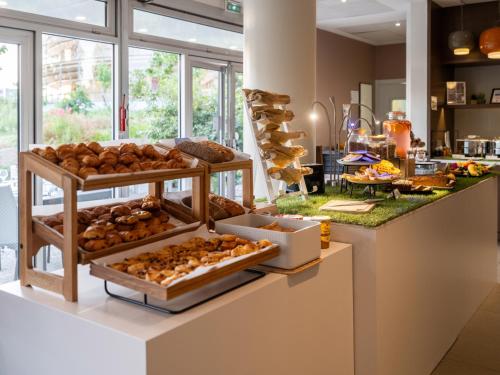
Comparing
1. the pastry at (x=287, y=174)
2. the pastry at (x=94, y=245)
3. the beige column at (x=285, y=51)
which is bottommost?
the pastry at (x=94, y=245)

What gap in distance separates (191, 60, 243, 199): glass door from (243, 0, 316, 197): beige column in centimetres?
318

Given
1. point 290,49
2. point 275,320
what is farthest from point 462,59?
point 275,320

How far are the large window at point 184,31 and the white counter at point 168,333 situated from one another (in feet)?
14.9

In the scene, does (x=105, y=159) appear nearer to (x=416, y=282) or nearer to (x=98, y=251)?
(x=98, y=251)

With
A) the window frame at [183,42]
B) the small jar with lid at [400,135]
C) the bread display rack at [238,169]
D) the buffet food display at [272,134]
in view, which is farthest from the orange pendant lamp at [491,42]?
the bread display rack at [238,169]

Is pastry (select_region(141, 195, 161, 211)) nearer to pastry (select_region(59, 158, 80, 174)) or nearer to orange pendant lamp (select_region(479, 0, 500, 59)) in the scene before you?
pastry (select_region(59, 158, 80, 174))

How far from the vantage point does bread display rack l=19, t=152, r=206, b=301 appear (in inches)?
60.0

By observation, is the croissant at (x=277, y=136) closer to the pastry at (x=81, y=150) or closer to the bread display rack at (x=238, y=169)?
the bread display rack at (x=238, y=169)

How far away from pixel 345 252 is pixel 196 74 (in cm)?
493

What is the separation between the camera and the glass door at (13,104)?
15.4 ft

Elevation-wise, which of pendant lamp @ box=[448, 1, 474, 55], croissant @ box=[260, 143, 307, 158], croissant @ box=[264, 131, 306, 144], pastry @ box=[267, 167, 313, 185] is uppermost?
pendant lamp @ box=[448, 1, 474, 55]

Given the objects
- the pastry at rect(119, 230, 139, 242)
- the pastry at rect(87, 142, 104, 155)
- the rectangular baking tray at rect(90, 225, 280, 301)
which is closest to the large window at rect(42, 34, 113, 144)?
the pastry at rect(87, 142, 104, 155)

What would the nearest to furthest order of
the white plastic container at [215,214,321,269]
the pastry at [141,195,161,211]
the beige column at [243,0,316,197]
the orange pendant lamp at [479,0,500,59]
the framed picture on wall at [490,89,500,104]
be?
1. the white plastic container at [215,214,321,269]
2. the pastry at [141,195,161,211]
3. the beige column at [243,0,316,197]
4. the orange pendant lamp at [479,0,500,59]
5. the framed picture on wall at [490,89,500,104]

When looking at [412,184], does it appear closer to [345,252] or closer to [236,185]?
[345,252]
